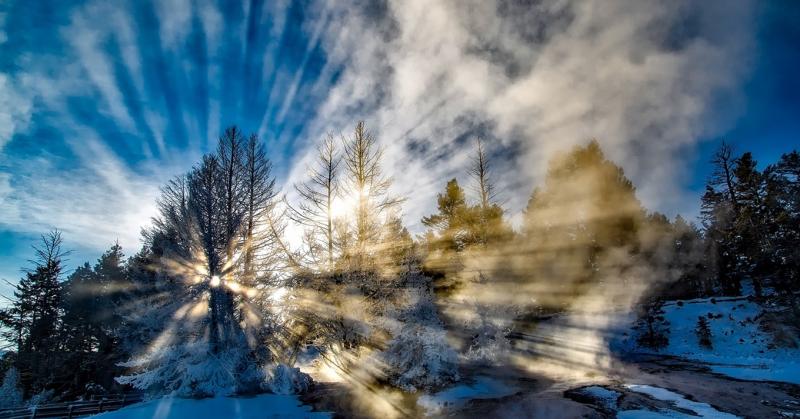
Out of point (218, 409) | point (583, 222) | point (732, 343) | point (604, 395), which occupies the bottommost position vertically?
point (732, 343)

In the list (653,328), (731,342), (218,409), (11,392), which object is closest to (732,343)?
(731,342)

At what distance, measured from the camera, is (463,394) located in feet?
46.9

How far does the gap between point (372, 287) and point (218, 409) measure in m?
6.89

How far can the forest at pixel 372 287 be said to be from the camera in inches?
577

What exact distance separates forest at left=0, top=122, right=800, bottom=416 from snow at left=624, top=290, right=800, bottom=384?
833 millimetres

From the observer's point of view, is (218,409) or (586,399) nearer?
(218,409)

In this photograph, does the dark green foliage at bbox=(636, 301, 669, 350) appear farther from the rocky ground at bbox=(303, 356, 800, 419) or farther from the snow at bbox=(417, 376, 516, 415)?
the snow at bbox=(417, 376, 516, 415)

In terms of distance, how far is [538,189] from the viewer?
32.0 m

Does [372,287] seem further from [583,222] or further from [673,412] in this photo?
[583,222]

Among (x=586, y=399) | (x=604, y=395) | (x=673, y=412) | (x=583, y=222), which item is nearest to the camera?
(x=673, y=412)

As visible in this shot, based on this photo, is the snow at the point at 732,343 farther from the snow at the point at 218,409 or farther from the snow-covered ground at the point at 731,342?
the snow at the point at 218,409

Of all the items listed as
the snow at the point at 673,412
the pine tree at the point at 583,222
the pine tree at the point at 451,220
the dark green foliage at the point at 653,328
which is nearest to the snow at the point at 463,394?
the snow at the point at 673,412

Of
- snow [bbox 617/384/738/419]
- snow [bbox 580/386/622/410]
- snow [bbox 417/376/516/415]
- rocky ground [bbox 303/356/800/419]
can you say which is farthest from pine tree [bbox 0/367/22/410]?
snow [bbox 617/384/738/419]

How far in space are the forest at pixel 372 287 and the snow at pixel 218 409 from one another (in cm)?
85
